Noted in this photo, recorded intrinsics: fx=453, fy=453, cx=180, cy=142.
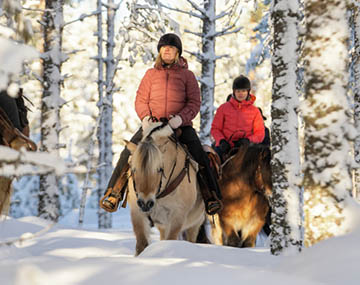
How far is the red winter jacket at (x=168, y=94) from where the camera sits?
22.5 feet

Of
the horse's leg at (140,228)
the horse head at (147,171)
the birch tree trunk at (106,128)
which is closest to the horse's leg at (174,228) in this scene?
the horse's leg at (140,228)

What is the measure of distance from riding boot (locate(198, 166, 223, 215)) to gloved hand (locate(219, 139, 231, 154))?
1742 mm

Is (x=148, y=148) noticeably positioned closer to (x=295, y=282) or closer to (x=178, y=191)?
(x=178, y=191)

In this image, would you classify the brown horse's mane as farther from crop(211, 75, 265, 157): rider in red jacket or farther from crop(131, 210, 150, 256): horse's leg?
crop(131, 210, 150, 256): horse's leg

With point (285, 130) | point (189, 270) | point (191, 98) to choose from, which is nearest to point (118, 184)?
point (191, 98)

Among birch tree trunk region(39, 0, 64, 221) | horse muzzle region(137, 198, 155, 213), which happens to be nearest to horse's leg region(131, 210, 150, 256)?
horse muzzle region(137, 198, 155, 213)

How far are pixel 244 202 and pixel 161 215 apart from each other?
7.08 ft

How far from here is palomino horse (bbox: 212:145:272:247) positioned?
26.1 feet

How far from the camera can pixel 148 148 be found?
5773mm

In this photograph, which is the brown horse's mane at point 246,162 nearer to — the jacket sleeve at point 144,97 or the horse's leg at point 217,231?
the horse's leg at point 217,231

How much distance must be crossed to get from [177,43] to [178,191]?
2.25 metres

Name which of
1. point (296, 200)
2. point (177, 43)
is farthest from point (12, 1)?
point (177, 43)

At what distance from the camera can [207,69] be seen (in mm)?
13234

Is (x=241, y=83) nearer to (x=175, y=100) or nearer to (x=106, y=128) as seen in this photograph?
(x=175, y=100)
